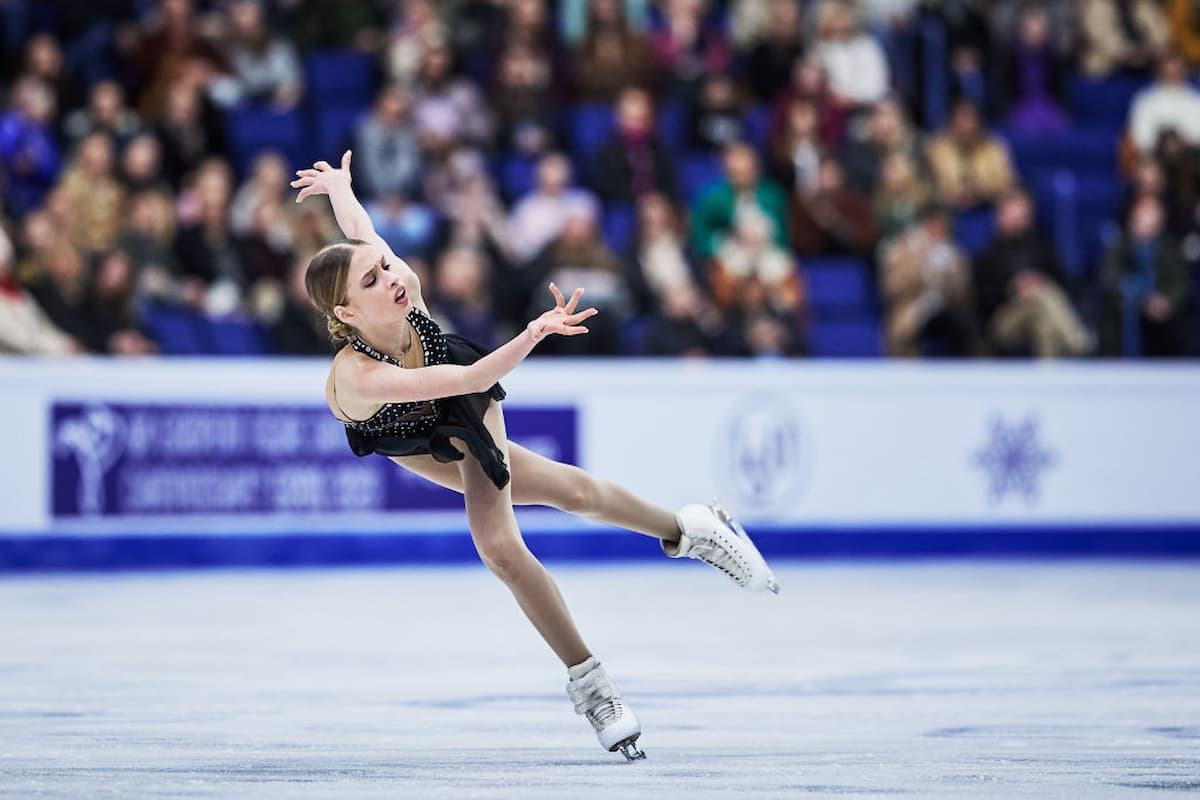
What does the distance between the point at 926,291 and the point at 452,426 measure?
868 centimetres

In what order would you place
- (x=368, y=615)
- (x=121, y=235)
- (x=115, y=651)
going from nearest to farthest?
(x=115, y=651) → (x=368, y=615) → (x=121, y=235)

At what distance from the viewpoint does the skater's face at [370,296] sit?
5.00 meters

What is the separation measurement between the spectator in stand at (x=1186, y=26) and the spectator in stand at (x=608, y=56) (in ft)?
15.4

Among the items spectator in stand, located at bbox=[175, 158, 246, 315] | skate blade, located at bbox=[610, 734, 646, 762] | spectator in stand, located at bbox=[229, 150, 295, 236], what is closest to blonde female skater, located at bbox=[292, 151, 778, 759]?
skate blade, located at bbox=[610, 734, 646, 762]

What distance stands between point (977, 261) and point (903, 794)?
9.56 metres

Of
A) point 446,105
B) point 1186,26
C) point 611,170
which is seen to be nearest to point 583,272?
point 611,170

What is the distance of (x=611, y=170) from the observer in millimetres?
13719

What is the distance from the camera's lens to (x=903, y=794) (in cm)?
429

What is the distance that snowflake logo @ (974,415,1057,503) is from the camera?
39.6 ft

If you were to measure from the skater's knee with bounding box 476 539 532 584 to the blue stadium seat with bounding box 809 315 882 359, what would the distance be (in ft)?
27.4

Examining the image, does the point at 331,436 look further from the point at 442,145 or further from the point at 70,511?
the point at 442,145

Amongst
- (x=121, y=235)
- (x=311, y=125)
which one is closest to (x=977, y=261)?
(x=311, y=125)

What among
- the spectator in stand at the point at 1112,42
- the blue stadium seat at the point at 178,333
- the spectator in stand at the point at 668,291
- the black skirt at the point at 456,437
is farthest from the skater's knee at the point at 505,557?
the spectator in stand at the point at 1112,42

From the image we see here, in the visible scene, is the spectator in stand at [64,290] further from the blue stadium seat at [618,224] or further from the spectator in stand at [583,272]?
the blue stadium seat at [618,224]
